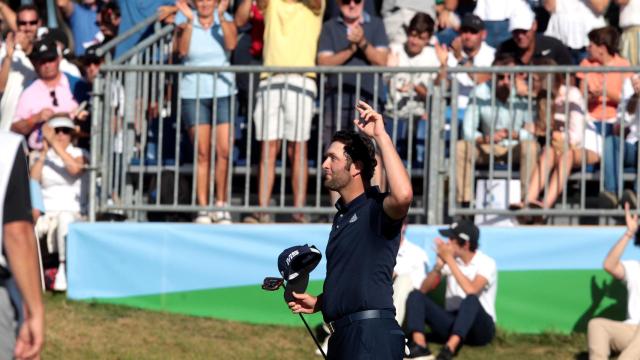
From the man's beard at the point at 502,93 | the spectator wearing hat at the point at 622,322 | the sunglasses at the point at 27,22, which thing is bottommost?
the spectator wearing hat at the point at 622,322

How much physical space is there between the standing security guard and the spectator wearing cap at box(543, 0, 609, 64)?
8.55 metres

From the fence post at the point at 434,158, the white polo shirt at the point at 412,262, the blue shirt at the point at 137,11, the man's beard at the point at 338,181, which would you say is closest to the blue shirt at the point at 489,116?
the fence post at the point at 434,158

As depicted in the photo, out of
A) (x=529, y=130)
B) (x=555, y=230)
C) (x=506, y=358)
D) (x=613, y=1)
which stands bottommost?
(x=506, y=358)

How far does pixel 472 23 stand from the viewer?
13.3m

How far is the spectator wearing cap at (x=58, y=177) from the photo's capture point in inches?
517

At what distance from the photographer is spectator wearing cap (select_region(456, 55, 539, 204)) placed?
12.6m

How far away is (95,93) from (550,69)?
152 inches

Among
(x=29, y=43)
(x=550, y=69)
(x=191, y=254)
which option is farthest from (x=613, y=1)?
(x=29, y=43)

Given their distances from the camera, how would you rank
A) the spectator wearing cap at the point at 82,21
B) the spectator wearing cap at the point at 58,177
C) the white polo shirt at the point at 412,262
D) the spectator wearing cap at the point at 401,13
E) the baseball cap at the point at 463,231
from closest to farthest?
the baseball cap at the point at 463,231, the white polo shirt at the point at 412,262, the spectator wearing cap at the point at 58,177, the spectator wearing cap at the point at 401,13, the spectator wearing cap at the point at 82,21

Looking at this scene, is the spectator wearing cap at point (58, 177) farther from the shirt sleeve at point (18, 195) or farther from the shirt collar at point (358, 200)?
the shirt sleeve at point (18, 195)

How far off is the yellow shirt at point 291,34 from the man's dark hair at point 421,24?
0.81 m

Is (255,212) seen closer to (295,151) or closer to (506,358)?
(295,151)

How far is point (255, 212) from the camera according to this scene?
12867mm

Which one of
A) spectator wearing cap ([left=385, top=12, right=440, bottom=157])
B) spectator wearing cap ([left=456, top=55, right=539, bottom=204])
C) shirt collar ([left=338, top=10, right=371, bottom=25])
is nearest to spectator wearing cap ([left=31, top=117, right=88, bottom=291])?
shirt collar ([left=338, top=10, right=371, bottom=25])
